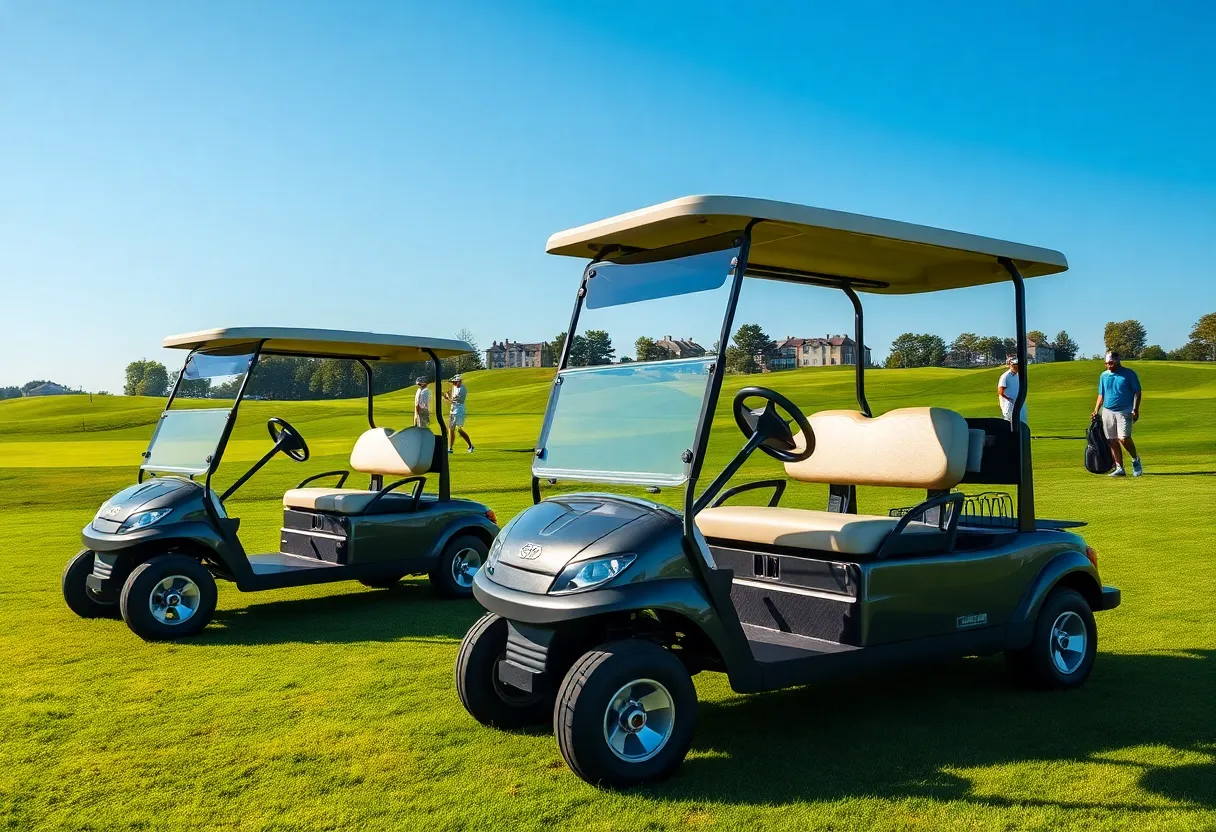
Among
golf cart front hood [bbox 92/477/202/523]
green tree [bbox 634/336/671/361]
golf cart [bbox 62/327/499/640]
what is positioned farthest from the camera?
golf cart front hood [bbox 92/477/202/523]

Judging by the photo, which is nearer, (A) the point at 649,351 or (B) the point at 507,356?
(A) the point at 649,351

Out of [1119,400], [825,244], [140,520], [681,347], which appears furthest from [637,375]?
[1119,400]

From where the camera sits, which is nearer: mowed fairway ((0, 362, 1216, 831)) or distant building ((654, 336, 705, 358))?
mowed fairway ((0, 362, 1216, 831))

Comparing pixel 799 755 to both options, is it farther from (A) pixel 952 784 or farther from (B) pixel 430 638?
(B) pixel 430 638

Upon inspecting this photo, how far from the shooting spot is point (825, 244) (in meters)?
4.55

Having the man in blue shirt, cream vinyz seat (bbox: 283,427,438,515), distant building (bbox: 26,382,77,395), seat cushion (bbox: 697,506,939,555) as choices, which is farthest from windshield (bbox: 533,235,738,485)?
distant building (bbox: 26,382,77,395)

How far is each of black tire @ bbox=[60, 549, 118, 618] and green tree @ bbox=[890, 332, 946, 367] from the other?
3135 inches

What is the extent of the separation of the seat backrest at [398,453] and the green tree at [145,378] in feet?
328

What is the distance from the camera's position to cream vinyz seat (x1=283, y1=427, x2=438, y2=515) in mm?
7129

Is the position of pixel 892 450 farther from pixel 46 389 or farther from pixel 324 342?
pixel 46 389

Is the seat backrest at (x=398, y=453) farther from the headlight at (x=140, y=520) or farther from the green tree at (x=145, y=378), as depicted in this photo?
the green tree at (x=145, y=378)

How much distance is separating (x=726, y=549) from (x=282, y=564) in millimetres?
3804

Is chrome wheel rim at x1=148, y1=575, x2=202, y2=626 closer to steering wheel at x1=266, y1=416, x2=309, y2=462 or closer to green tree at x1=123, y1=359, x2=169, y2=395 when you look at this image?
steering wheel at x1=266, y1=416, x2=309, y2=462

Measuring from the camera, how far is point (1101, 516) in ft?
33.6
